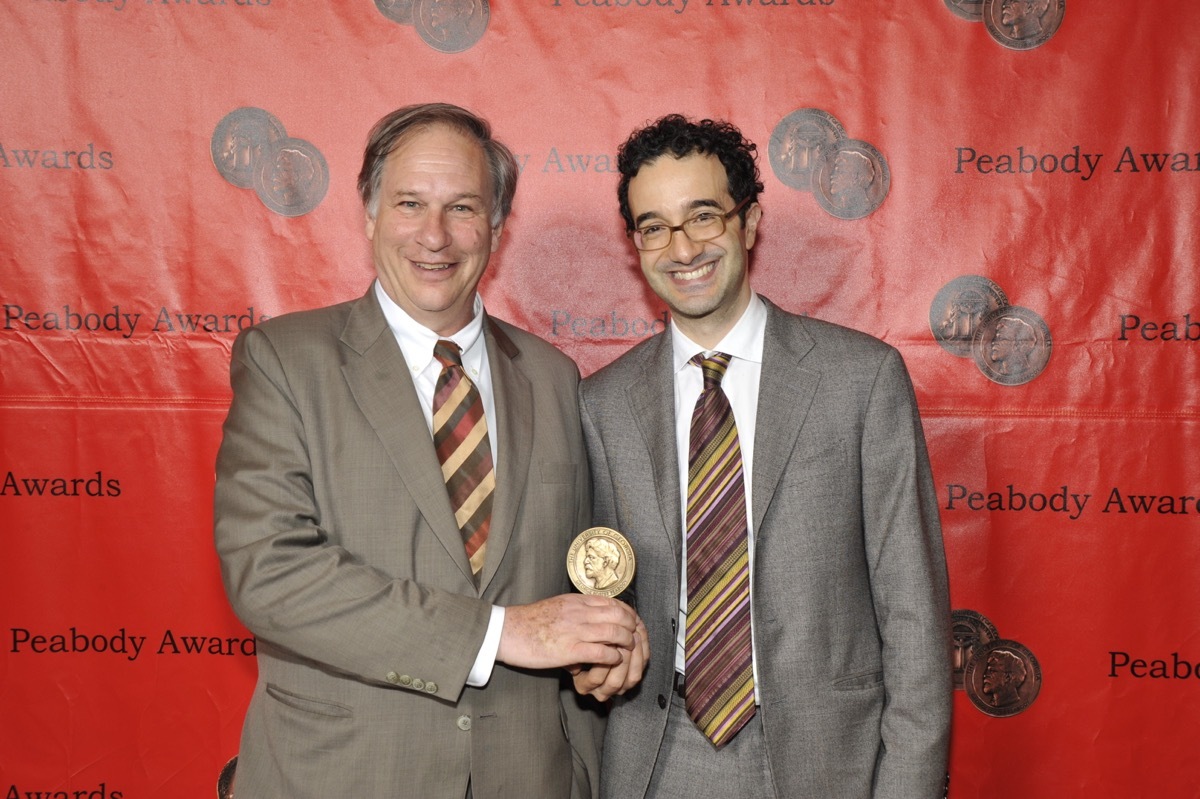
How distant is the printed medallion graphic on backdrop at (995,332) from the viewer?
8.41 feet

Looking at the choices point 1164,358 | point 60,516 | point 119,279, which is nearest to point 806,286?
point 1164,358

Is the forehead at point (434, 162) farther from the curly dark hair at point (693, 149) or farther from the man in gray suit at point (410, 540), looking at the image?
the curly dark hair at point (693, 149)

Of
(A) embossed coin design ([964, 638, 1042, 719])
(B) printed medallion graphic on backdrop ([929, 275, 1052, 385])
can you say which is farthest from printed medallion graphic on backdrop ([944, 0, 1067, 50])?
(A) embossed coin design ([964, 638, 1042, 719])

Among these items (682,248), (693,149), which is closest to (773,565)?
(682,248)

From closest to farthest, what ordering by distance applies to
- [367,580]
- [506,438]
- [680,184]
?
[367,580]
[506,438]
[680,184]

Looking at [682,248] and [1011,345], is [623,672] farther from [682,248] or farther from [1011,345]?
[1011,345]

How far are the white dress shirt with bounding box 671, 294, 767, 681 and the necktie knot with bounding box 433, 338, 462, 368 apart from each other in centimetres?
51

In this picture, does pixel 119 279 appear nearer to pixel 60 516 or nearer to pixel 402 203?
pixel 60 516

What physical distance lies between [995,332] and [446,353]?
1.59 m

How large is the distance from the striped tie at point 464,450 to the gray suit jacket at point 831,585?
0.33 metres

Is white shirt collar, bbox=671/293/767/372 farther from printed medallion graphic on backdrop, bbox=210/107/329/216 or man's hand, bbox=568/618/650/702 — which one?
printed medallion graphic on backdrop, bbox=210/107/329/216

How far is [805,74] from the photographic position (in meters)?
2.57

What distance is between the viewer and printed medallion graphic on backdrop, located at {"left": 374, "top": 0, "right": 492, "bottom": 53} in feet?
8.47

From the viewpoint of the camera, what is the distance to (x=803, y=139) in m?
2.58
